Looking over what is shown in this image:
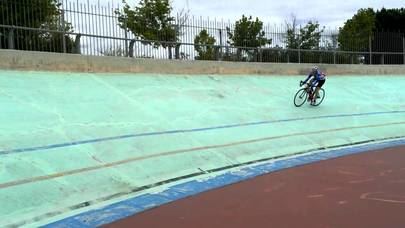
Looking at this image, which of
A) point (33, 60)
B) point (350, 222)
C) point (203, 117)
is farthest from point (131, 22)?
point (350, 222)

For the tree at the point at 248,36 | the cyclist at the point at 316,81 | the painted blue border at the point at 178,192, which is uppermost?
the tree at the point at 248,36

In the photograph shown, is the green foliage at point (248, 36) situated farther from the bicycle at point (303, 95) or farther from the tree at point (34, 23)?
the tree at point (34, 23)

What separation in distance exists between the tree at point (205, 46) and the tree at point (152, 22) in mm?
1135

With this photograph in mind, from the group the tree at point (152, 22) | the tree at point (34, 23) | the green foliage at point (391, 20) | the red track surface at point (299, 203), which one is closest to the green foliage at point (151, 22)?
the tree at point (152, 22)

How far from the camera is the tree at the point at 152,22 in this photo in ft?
67.5

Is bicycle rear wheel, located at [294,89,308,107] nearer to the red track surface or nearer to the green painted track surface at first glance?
the green painted track surface

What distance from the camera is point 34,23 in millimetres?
16484

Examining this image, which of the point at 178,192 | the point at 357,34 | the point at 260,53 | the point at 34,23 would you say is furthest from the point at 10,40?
the point at 357,34

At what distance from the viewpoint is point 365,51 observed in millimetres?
31109

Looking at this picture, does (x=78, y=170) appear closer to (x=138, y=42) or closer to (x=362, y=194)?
(x=362, y=194)

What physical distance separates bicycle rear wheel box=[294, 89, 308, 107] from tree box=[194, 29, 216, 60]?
17.0ft

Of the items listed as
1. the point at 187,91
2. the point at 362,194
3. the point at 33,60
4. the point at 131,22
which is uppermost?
the point at 131,22

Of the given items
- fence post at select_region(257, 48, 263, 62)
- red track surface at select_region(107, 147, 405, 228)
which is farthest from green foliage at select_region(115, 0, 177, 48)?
red track surface at select_region(107, 147, 405, 228)

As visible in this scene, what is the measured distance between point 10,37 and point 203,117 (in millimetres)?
6211
